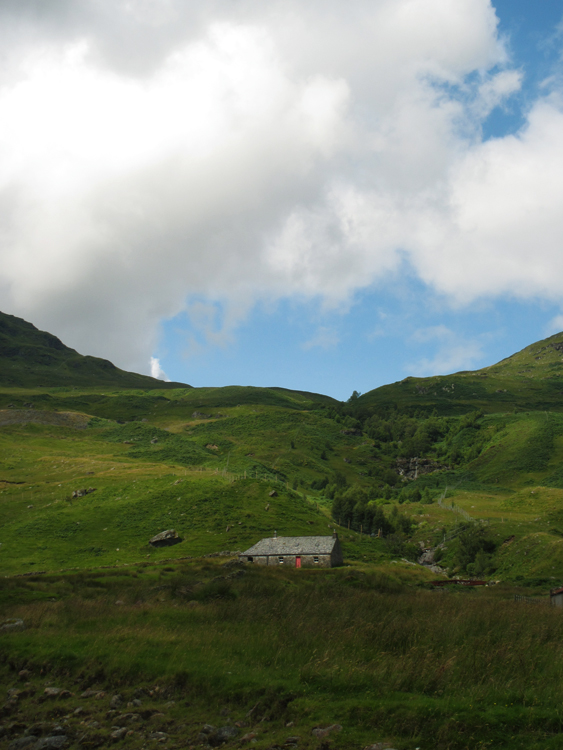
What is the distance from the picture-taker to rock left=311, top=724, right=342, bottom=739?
10661mm

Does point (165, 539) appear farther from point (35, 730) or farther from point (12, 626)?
point (35, 730)

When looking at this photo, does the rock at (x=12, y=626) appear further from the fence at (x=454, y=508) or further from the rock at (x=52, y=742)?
the fence at (x=454, y=508)

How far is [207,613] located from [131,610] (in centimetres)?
353

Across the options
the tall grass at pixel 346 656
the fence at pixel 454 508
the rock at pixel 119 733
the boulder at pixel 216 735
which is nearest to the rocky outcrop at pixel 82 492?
the fence at pixel 454 508

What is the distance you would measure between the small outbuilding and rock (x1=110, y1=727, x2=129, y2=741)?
182 ft

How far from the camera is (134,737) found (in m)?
11.3

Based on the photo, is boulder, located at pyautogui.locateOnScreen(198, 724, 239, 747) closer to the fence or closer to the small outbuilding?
the small outbuilding

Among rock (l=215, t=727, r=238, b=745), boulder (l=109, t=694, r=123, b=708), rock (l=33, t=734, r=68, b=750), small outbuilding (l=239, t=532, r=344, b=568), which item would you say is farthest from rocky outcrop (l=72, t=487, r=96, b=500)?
rock (l=215, t=727, r=238, b=745)

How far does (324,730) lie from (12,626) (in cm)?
1468

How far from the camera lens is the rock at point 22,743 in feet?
36.1

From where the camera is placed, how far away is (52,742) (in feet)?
36.0

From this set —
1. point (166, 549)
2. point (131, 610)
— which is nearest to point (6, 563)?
point (166, 549)

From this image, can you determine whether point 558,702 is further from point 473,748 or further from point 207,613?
point 207,613

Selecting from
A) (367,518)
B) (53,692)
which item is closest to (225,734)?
(53,692)
